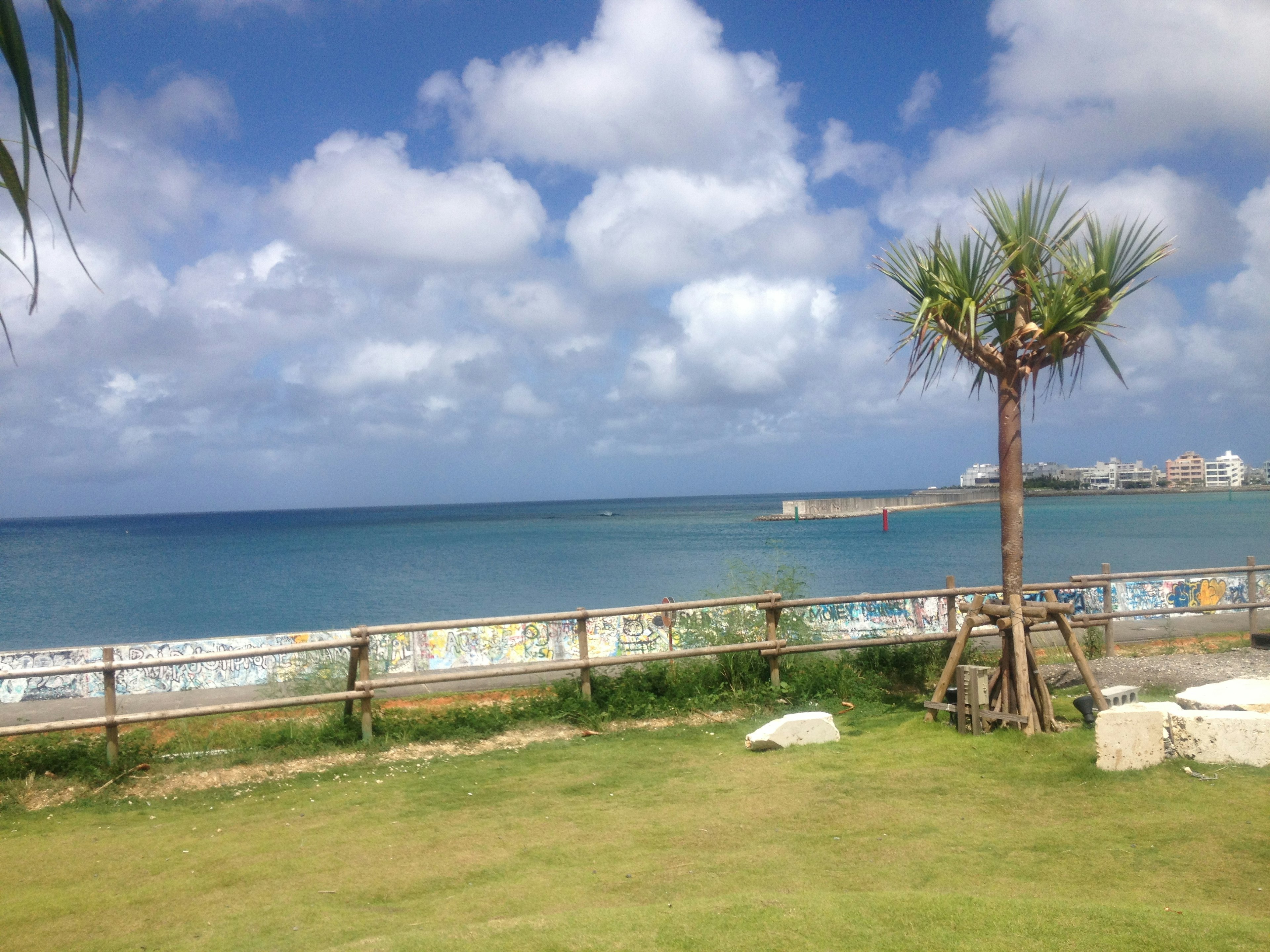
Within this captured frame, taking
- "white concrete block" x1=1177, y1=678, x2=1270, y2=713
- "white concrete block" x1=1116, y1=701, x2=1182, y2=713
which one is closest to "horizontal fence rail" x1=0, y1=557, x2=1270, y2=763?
"white concrete block" x1=1177, y1=678, x2=1270, y2=713

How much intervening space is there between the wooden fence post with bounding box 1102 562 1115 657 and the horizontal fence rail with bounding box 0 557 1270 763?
0.10 feet

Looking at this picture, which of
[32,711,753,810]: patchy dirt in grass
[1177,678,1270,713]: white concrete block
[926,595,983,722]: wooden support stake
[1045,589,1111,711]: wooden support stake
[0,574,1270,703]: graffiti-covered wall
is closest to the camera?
[1177,678,1270,713]: white concrete block

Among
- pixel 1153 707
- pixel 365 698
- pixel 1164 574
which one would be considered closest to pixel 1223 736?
pixel 1153 707

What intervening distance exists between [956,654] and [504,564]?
60.3 m

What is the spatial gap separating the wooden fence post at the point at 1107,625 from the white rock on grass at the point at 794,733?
17.8 ft

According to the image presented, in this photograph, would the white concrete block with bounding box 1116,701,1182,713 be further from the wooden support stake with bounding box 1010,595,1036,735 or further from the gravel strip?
the gravel strip

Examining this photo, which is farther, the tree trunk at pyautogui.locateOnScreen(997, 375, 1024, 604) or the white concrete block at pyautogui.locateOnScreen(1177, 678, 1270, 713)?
the tree trunk at pyautogui.locateOnScreen(997, 375, 1024, 604)

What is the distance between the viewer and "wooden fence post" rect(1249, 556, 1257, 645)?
41.1ft

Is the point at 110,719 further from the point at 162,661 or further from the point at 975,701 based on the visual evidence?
the point at 975,701

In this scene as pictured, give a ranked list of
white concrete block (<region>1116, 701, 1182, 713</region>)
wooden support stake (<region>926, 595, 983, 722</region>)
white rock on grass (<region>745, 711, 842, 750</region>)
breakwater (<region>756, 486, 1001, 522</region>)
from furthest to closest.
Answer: breakwater (<region>756, 486, 1001, 522</region>), wooden support stake (<region>926, 595, 983, 722</region>), white rock on grass (<region>745, 711, 842, 750</region>), white concrete block (<region>1116, 701, 1182, 713</region>)

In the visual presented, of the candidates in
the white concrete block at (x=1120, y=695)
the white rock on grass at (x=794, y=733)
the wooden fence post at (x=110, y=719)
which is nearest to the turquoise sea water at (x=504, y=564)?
the white rock on grass at (x=794, y=733)

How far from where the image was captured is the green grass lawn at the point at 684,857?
14.4 feet

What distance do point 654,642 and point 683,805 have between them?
32.5 feet

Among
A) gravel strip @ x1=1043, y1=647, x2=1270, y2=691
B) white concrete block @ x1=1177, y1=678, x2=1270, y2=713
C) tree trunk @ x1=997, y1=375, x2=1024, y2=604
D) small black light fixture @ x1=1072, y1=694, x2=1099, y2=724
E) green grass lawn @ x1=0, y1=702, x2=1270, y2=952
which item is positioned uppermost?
tree trunk @ x1=997, y1=375, x2=1024, y2=604
